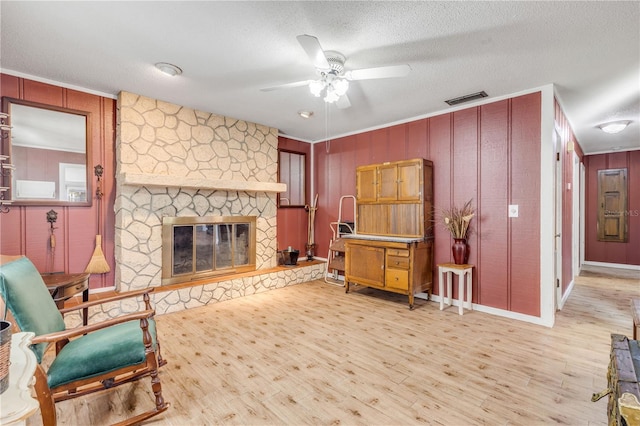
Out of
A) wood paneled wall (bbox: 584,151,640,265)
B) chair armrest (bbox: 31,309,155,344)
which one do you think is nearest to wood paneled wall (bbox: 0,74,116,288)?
chair armrest (bbox: 31,309,155,344)

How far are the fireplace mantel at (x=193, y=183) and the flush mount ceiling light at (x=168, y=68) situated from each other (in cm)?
124

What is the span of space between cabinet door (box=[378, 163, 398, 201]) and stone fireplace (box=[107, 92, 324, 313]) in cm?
163

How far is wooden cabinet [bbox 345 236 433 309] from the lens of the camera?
12.4ft

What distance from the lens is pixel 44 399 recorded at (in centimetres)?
145

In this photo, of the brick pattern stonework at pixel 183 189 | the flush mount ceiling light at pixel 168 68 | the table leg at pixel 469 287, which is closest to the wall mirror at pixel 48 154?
the brick pattern stonework at pixel 183 189

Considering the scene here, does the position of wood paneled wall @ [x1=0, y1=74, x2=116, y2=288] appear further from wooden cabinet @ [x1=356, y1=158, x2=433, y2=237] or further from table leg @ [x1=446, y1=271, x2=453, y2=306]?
table leg @ [x1=446, y1=271, x2=453, y2=306]

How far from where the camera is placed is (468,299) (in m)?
3.73

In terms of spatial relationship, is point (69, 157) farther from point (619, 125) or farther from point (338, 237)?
point (619, 125)

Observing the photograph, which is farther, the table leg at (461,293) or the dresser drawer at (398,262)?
the dresser drawer at (398,262)

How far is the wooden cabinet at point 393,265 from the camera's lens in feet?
12.4

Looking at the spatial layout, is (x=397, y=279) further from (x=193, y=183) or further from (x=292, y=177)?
(x=193, y=183)

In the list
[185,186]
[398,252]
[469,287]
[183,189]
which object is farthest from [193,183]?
[469,287]

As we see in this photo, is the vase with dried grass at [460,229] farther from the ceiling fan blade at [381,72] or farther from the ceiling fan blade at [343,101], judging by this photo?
the ceiling fan blade at [381,72]

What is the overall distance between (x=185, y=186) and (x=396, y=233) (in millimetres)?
2971
